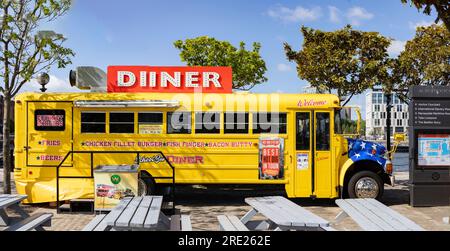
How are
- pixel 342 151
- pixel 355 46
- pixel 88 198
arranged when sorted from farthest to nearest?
pixel 355 46, pixel 342 151, pixel 88 198

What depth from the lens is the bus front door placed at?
394 inches

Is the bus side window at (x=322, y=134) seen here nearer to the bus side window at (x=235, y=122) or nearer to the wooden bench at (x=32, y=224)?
the bus side window at (x=235, y=122)

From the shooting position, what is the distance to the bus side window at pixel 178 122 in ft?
32.9

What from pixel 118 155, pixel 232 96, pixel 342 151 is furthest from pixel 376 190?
pixel 118 155

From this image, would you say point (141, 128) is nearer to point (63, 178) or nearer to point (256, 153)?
point (63, 178)

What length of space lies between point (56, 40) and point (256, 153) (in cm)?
544

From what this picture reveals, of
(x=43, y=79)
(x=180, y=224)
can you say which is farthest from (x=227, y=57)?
(x=180, y=224)

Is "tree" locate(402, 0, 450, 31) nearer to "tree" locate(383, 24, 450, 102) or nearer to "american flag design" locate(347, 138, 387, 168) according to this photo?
"american flag design" locate(347, 138, 387, 168)

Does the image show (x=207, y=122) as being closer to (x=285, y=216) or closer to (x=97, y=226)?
(x=285, y=216)

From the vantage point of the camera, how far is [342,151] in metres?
10.1

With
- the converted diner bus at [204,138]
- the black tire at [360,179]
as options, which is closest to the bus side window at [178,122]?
the converted diner bus at [204,138]

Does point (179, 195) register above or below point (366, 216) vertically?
below

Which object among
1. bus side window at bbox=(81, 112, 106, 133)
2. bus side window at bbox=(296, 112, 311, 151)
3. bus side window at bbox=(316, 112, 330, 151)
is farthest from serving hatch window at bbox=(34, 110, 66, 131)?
bus side window at bbox=(316, 112, 330, 151)

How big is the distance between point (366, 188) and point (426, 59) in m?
13.7
